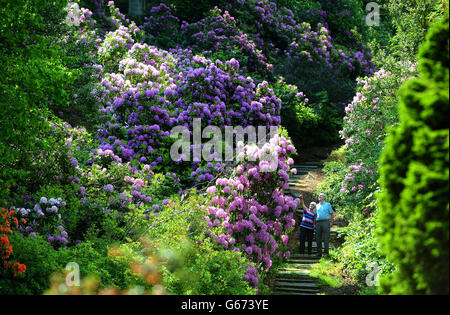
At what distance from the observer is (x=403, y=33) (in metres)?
10.4

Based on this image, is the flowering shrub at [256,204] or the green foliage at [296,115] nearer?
the flowering shrub at [256,204]

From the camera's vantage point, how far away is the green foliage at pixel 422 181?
3736 mm

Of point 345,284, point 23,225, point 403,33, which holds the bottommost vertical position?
point 345,284

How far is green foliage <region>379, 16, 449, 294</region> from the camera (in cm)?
374

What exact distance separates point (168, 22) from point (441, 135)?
14.9 m

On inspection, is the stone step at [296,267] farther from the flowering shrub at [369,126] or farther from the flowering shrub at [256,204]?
the flowering shrub at [369,126]

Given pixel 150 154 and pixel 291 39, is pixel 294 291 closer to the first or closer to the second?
pixel 150 154

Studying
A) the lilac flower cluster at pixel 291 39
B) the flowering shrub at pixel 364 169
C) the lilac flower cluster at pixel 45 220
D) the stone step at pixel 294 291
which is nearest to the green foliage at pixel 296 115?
the lilac flower cluster at pixel 291 39

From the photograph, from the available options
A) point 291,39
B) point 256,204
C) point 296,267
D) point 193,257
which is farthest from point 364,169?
point 291,39

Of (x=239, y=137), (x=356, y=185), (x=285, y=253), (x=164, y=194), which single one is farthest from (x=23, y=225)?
(x=356, y=185)

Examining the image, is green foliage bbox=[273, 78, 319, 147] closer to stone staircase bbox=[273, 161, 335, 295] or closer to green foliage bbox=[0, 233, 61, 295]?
stone staircase bbox=[273, 161, 335, 295]

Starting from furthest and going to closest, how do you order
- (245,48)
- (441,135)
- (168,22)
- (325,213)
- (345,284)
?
1. (168,22)
2. (245,48)
3. (325,213)
4. (345,284)
5. (441,135)

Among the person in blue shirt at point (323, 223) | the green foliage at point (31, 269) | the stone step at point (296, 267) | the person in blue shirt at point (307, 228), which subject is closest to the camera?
the green foliage at point (31, 269)

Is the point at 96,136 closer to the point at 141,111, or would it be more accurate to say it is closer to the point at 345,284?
the point at 141,111
